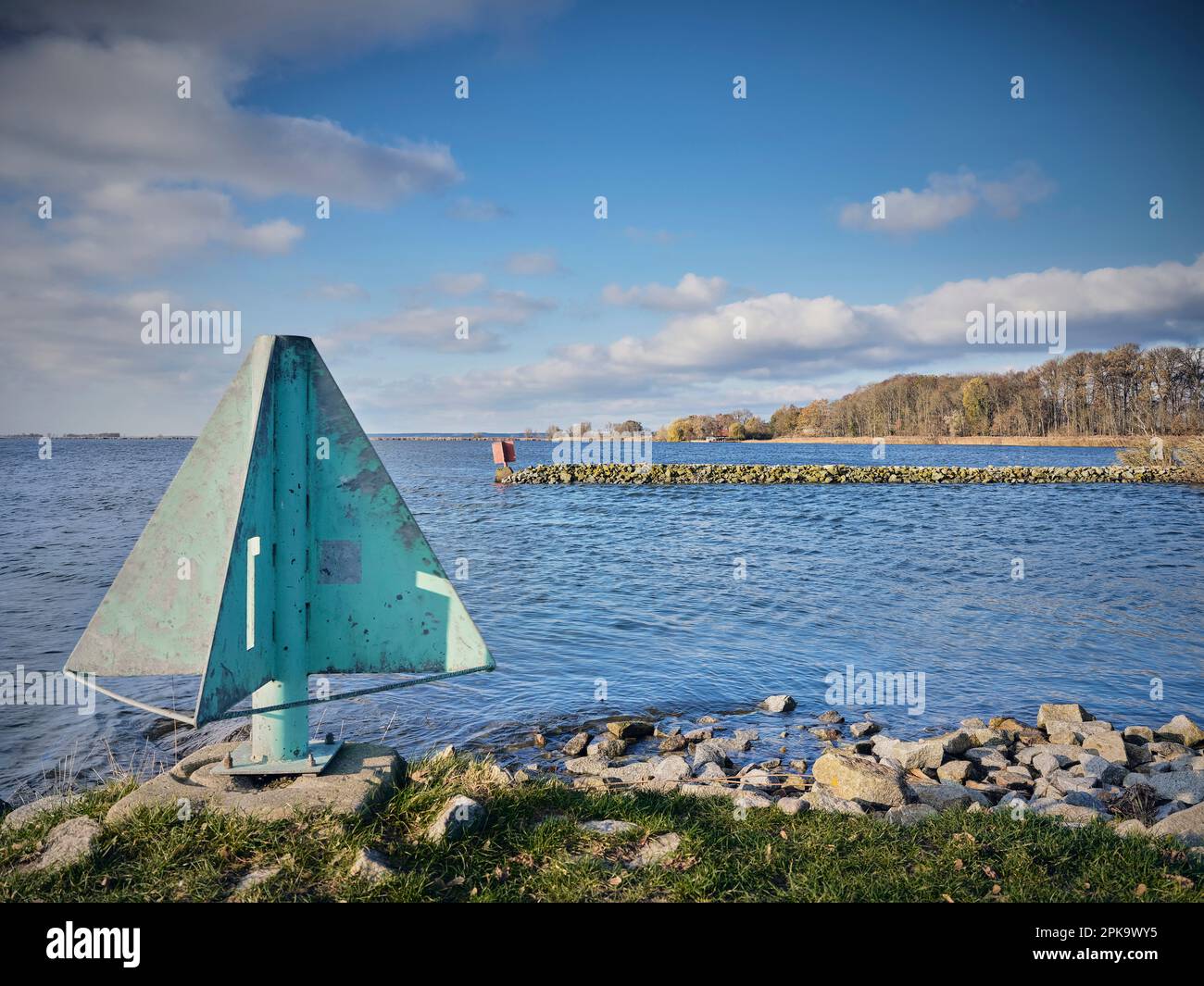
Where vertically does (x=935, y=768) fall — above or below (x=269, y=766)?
below

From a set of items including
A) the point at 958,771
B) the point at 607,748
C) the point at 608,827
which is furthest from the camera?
the point at 607,748

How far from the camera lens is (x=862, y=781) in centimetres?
614

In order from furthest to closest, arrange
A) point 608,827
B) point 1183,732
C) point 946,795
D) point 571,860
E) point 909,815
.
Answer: point 1183,732
point 946,795
point 909,815
point 608,827
point 571,860

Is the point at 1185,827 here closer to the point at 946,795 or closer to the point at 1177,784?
the point at 946,795

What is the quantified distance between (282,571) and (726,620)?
40.5ft

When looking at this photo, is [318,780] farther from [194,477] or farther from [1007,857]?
[1007,857]

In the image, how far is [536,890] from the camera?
11.5 feet

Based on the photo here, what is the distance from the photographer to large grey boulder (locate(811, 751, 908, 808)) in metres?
6.05

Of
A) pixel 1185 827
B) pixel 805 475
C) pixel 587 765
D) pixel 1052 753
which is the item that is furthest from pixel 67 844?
pixel 805 475

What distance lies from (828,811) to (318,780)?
11.0ft

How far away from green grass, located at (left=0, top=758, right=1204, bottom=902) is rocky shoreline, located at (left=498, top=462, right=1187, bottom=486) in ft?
188

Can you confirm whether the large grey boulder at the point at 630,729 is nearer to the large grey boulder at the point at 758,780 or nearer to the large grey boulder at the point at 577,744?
the large grey boulder at the point at 577,744

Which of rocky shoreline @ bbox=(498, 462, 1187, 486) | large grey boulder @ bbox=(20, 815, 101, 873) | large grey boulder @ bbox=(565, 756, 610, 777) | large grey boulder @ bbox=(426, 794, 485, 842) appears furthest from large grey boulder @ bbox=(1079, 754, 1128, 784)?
rocky shoreline @ bbox=(498, 462, 1187, 486)
